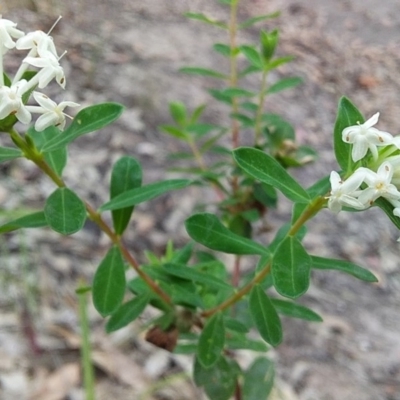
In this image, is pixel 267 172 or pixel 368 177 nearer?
pixel 368 177

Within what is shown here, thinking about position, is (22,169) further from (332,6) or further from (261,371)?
(332,6)

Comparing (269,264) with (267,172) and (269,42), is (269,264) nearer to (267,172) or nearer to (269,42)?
(267,172)

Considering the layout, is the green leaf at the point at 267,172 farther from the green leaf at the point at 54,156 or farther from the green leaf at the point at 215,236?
the green leaf at the point at 54,156

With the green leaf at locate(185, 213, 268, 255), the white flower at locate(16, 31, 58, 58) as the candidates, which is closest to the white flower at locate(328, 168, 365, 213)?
the green leaf at locate(185, 213, 268, 255)

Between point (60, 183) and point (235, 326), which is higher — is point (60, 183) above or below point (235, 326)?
above

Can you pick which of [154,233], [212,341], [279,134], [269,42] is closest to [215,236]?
[212,341]

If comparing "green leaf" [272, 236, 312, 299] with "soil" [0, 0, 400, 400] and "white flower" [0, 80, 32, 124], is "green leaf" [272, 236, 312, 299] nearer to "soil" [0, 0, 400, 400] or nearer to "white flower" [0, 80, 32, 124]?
"white flower" [0, 80, 32, 124]
